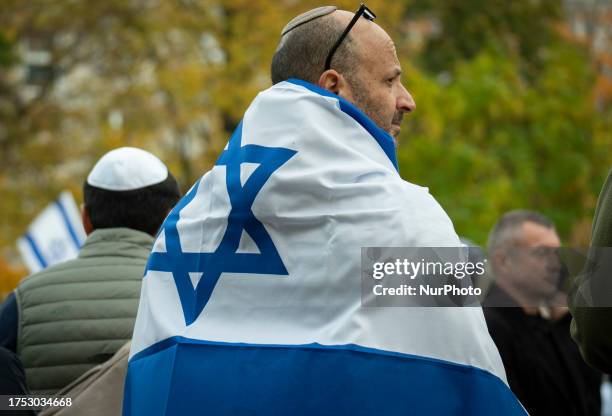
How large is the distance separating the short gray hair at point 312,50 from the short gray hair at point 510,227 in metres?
2.96

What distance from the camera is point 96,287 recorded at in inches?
170

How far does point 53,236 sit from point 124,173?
5765 mm

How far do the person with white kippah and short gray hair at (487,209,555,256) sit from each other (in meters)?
2.22

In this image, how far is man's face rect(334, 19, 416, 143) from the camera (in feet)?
11.1

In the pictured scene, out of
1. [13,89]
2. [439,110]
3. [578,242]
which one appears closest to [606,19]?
[578,242]

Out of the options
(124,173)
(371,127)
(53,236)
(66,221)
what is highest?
(371,127)

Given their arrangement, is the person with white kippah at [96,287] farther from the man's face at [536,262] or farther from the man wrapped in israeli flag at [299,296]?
the man's face at [536,262]

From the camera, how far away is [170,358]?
3.01 metres

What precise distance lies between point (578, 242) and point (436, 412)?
24958 millimetres

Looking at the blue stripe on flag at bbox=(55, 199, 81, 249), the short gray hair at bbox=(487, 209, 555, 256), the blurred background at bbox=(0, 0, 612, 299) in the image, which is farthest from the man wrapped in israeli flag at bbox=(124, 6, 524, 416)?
the blurred background at bbox=(0, 0, 612, 299)

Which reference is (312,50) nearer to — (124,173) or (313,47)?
(313,47)

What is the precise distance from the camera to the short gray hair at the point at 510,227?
622cm

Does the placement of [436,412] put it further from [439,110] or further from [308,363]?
[439,110]

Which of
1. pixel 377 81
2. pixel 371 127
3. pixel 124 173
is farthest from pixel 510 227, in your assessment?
pixel 371 127
